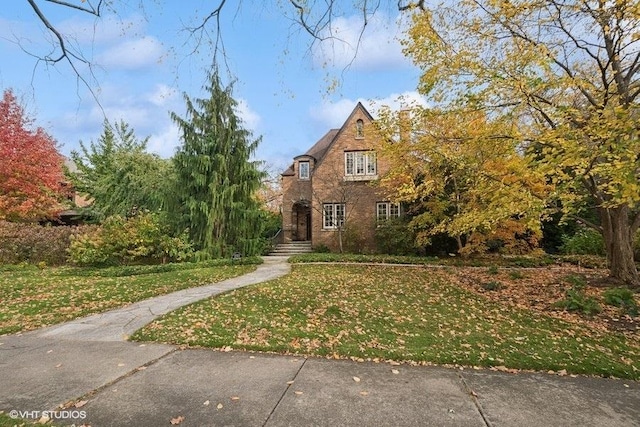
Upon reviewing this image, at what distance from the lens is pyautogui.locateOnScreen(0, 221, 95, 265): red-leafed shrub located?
48.5 ft

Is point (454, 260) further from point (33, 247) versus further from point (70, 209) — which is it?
point (70, 209)

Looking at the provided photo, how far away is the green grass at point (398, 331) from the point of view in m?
4.51

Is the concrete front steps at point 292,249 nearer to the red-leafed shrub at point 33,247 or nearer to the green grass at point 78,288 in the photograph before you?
the green grass at point 78,288

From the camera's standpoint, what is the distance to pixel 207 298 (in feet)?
25.2

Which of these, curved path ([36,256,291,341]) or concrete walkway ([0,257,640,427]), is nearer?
concrete walkway ([0,257,640,427])

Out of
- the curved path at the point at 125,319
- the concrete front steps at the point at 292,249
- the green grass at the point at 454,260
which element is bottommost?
the curved path at the point at 125,319

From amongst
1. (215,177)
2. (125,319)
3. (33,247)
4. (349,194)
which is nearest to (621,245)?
(125,319)

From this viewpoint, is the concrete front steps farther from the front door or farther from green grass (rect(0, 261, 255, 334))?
green grass (rect(0, 261, 255, 334))

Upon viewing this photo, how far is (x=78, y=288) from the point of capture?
9164 mm

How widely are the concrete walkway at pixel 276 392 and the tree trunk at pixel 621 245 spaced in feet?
22.6

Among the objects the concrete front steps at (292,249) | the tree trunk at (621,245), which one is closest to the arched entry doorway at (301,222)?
the concrete front steps at (292,249)

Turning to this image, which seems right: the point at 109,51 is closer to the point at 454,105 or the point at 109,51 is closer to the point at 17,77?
the point at 17,77
